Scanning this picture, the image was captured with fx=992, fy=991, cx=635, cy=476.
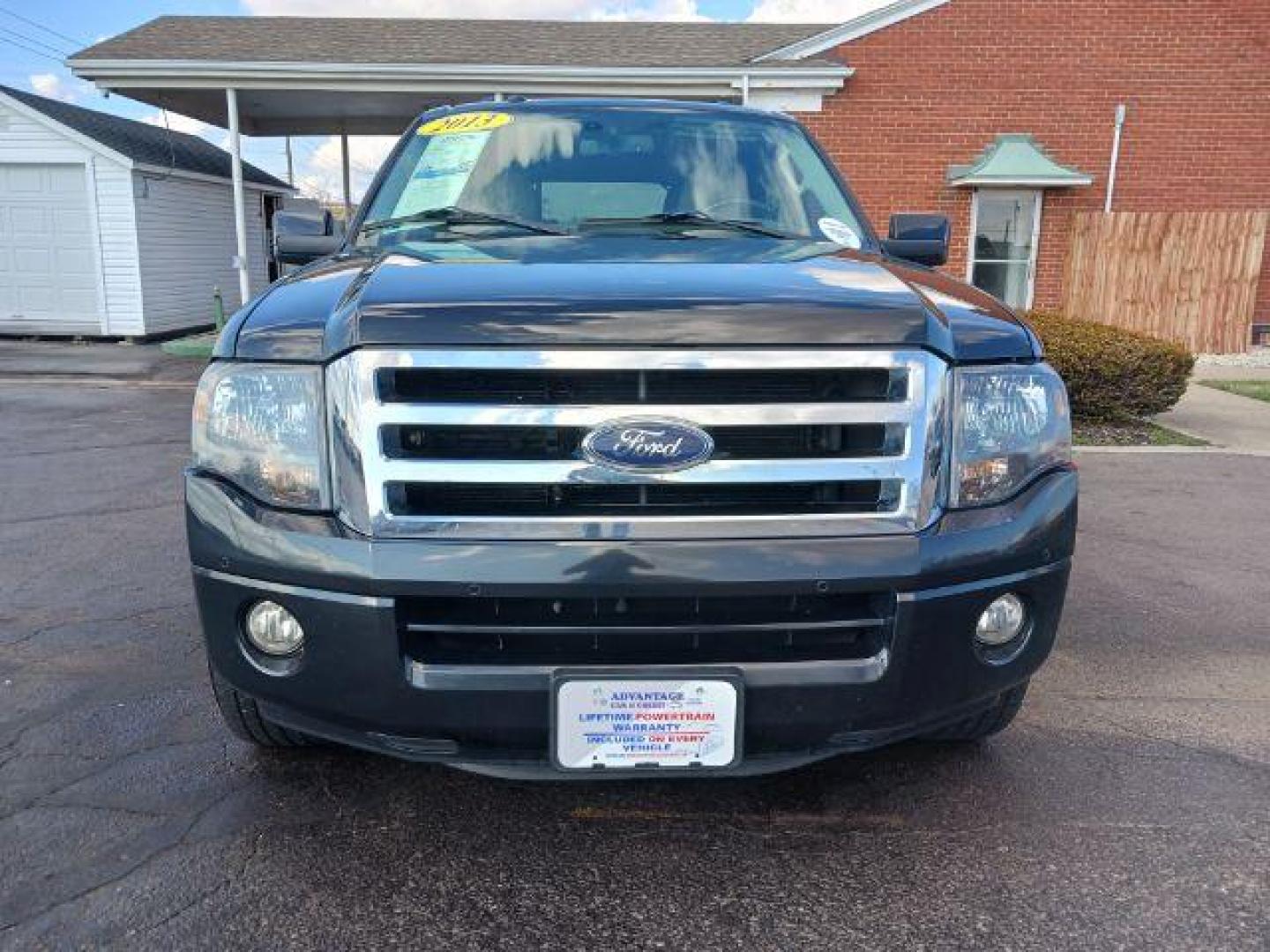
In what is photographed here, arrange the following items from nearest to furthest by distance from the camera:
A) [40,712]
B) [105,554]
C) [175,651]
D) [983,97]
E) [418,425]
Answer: [418,425], [40,712], [175,651], [105,554], [983,97]

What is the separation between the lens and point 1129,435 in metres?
8.41

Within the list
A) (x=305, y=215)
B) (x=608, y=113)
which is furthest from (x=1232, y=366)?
(x=305, y=215)

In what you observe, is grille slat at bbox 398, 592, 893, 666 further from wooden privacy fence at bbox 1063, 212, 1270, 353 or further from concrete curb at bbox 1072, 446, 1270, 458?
wooden privacy fence at bbox 1063, 212, 1270, 353

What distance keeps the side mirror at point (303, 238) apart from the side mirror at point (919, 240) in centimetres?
205

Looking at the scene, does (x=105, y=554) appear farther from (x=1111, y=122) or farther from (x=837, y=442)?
(x=1111, y=122)

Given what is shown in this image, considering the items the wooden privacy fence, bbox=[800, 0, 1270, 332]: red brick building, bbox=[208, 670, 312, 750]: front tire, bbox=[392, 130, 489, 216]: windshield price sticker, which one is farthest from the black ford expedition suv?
the wooden privacy fence

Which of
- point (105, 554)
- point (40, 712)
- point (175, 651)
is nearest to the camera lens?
point (40, 712)

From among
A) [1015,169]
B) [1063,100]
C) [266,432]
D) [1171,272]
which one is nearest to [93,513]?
[266,432]

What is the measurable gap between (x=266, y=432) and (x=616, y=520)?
82 cm

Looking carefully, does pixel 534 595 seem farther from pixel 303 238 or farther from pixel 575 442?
pixel 303 238

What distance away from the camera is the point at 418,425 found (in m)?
2.09

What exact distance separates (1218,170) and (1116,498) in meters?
9.43

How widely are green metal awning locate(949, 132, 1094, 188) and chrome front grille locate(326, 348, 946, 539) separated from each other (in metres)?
11.7

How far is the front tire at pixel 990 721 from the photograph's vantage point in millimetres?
2695
